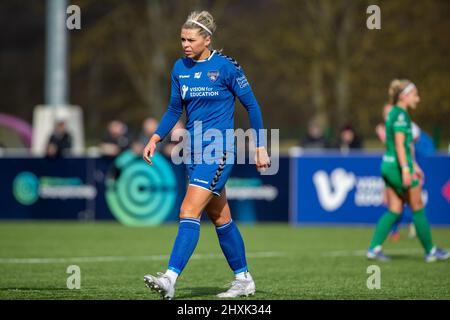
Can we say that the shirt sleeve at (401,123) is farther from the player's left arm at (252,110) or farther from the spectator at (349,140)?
the spectator at (349,140)

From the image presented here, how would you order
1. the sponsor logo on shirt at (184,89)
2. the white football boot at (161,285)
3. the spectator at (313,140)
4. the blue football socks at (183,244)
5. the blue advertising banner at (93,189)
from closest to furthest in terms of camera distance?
1. the white football boot at (161,285)
2. the blue football socks at (183,244)
3. the sponsor logo on shirt at (184,89)
4. the blue advertising banner at (93,189)
5. the spectator at (313,140)

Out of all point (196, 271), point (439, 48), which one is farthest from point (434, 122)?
point (196, 271)

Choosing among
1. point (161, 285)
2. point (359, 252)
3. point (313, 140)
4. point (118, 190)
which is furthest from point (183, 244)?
point (313, 140)

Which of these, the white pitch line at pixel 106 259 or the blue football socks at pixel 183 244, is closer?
the blue football socks at pixel 183 244

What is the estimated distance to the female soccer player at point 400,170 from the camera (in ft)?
39.4

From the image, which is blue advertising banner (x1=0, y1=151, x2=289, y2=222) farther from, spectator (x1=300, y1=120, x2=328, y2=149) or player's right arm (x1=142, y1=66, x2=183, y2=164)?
player's right arm (x1=142, y1=66, x2=183, y2=164)

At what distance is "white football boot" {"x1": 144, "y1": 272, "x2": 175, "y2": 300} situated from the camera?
7.74m

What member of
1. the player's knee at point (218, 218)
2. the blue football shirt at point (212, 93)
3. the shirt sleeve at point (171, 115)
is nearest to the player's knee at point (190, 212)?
the player's knee at point (218, 218)

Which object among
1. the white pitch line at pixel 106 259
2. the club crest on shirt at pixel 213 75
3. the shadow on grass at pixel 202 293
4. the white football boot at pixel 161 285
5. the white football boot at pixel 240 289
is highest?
the club crest on shirt at pixel 213 75

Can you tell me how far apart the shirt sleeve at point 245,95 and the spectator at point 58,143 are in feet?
44.7

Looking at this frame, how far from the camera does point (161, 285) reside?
7.79 m

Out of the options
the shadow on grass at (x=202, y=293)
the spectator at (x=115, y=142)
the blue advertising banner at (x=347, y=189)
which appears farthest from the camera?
the spectator at (x=115, y=142)

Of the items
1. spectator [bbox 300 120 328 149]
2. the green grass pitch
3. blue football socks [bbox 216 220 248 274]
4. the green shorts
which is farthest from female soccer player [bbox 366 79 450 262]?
spectator [bbox 300 120 328 149]

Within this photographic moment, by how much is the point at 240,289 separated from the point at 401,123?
4396 millimetres
